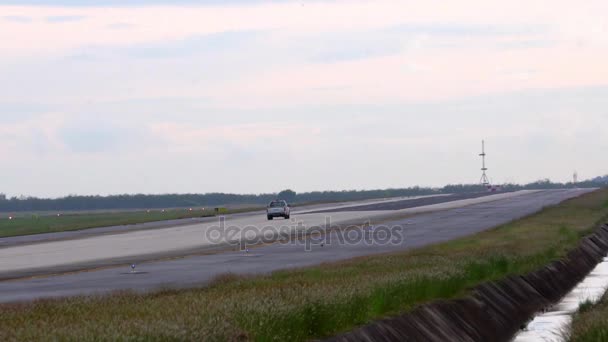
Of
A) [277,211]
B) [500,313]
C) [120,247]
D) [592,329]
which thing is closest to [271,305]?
Result: [592,329]

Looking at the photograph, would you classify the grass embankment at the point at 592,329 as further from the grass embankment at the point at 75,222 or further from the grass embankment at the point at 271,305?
the grass embankment at the point at 75,222

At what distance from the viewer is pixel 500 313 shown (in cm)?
2802

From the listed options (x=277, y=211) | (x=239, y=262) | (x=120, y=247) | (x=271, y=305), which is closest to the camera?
(x=271, y=305)

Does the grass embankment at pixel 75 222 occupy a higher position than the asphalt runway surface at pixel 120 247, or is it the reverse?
the grass embankment at pixel 75 222

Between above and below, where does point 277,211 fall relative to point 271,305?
above

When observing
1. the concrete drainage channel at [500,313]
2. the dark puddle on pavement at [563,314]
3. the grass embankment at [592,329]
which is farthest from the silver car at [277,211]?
the grass embankment at [592,329]

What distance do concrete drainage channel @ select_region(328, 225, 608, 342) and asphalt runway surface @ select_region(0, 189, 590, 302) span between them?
274 inches

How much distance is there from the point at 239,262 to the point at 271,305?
2363 cm

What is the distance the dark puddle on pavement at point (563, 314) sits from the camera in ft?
83.1

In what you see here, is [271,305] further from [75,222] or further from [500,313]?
[75,222]

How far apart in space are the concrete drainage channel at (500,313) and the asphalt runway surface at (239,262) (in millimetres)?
6971

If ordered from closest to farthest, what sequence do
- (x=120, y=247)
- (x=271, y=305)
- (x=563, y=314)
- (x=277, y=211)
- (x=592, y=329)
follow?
(x=271, y=305) → (x=592, y=329) → (x=563, y=314) → (x=120, y=247) → (x=277, y=211)

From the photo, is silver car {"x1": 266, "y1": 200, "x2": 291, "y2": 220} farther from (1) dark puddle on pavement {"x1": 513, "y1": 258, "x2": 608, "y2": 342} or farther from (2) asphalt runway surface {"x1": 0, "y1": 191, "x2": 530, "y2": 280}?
(1) dark puddle on pavement {"x1": 513, "y1": 258, "x2": 608, "y2": 342}

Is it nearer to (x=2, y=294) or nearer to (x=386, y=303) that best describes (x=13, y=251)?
(x=2, y=294)
